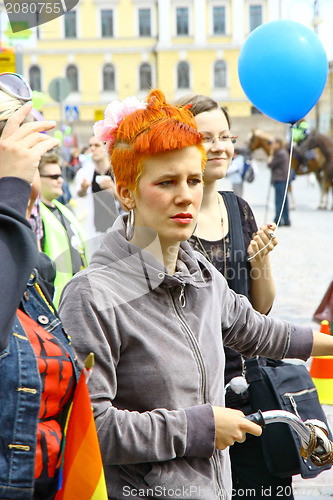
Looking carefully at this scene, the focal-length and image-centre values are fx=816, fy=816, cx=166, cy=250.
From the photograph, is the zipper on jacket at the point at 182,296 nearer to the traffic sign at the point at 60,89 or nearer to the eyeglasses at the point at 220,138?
the eyeglasses at the point at 220,138

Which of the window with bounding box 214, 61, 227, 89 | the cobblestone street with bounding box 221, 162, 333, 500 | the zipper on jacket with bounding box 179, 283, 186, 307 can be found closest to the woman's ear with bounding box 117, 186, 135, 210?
the zipper on jacket with bounding box 179, 283, 186, 307

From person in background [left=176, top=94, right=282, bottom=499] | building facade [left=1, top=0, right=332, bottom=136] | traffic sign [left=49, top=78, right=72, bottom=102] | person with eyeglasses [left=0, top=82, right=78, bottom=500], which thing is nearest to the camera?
person with eyeglasses [left=0, top=82, right=78, bottom=500]

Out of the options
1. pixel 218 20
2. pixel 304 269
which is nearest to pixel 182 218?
pixel 304 269

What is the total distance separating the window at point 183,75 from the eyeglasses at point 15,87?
2481 inches

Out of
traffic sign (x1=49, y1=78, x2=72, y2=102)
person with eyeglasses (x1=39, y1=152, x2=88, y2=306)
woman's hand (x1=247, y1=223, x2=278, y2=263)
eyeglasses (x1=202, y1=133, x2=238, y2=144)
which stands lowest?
traffic sign (x1=49, y1=78, x2=72, y2=102)

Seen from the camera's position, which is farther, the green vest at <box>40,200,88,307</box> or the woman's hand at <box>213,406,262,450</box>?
the green vest at <box>40,200,88,307</box>

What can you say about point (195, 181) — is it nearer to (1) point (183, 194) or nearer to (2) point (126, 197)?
(1) point (183, 194)

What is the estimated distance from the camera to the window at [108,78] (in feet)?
214

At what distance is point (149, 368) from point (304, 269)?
32.7ft

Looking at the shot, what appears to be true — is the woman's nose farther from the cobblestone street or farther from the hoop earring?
the cobblestone street

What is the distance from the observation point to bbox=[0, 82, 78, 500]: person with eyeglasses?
5.26 feet

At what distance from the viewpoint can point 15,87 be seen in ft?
6.40

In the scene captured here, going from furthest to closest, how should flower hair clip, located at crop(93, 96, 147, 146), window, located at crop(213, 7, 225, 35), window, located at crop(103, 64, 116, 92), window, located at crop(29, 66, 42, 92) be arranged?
window, located at crop(103, 64, 116, 92)
window, located at crop(29, 66, 42, 92)
window, located at crop(213, 7, 225, 35)
flower hair clip, located at crop(93, 96, 147, 146)

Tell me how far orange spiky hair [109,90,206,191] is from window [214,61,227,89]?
205 ft
